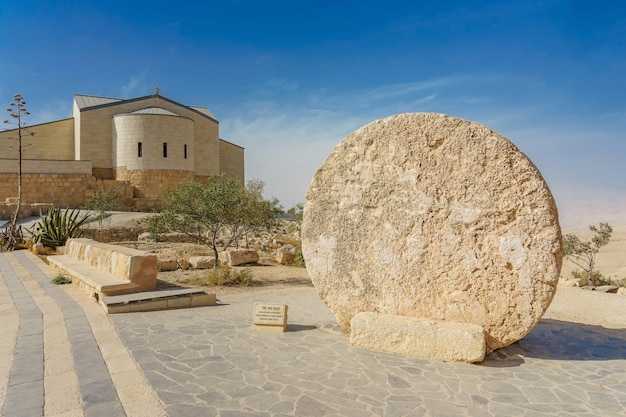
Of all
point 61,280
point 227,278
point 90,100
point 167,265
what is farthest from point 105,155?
point 227,278

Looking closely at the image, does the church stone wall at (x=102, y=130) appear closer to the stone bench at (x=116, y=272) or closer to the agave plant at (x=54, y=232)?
the agave plant at (x=54, y=232)

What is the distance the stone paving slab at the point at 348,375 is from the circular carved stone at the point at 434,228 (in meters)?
0.64

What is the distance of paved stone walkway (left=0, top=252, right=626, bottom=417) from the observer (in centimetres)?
362

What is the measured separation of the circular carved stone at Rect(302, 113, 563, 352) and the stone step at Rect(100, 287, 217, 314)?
9.46 ft

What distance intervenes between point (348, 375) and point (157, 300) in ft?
13.6

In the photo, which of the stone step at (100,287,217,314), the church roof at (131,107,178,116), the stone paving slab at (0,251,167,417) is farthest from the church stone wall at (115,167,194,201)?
the stone step at (100,287,217,314)

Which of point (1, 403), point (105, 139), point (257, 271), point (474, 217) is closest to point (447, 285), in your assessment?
point (474, 217)

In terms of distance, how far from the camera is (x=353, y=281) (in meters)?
5.58

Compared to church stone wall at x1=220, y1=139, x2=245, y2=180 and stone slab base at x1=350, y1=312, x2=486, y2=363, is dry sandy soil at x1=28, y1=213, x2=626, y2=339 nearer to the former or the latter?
stone slab base at x1=350, y1=312, x2=486, y2=363

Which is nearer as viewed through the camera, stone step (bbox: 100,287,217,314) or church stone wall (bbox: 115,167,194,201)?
stone step (bbox: 100,287,217,314)

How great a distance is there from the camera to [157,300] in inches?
284

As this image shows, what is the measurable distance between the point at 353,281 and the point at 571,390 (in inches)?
101

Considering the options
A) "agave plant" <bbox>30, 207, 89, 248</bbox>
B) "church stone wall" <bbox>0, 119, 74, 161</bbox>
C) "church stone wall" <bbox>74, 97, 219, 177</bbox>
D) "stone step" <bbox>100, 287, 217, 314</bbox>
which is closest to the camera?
"stone step" <bbox>100, 287, 217, 314</bbox>

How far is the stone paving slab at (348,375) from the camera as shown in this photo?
366 centimetres
